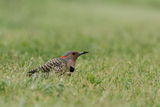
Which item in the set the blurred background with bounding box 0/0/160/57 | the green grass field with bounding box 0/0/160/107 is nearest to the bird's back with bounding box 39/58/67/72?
the green grass field with bounding box 0/0/160/107

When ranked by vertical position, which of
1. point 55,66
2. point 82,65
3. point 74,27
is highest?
point 55,66

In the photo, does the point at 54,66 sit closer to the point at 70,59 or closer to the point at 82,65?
the point at 70,59

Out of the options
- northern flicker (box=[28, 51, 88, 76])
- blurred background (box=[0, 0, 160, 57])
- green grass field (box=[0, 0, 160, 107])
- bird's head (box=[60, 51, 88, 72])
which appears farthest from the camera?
blurred background (box=[0, 0, 160, 57])

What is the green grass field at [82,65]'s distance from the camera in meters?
6.12

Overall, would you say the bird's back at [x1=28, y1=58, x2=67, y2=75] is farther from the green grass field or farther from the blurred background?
the blurred background

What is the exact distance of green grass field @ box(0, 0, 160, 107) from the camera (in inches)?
241

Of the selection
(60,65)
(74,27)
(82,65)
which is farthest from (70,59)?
(74,27)

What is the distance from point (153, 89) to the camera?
6.94 m

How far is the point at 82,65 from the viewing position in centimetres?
922

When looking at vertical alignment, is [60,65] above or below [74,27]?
above

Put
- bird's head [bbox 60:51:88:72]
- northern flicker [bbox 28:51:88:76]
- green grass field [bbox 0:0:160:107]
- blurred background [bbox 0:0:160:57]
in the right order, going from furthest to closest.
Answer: blurred background [bbox 0:0:160:57] < bird's head [bbox 60:51:88:72] < northern flicker [bbox 28:51:88:76] < green grass field [bbox 0:0:160:107]

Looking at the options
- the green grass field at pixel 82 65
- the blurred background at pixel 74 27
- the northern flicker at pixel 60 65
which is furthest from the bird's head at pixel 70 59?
the blurred background at pixel 74 27

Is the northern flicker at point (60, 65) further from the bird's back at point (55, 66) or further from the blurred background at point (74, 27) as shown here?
the blurred background at point (74, 27)

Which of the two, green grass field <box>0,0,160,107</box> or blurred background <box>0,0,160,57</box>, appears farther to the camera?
blurred background <box>0,0,160,57</box>
